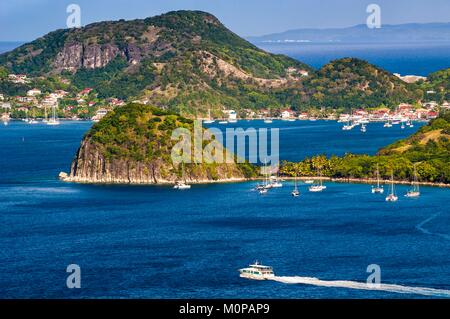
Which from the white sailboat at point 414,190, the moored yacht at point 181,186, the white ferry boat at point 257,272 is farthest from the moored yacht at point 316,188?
the white ferry boat at point 257,272

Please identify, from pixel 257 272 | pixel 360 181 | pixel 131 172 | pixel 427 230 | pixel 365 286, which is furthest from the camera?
pixel 131 172

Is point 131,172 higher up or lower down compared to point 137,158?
lower down

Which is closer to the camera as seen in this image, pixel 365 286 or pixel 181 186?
pixel 365 286

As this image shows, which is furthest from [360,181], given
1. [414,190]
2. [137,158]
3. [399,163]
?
[137,158]

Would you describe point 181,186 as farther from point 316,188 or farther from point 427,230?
point 427,230
